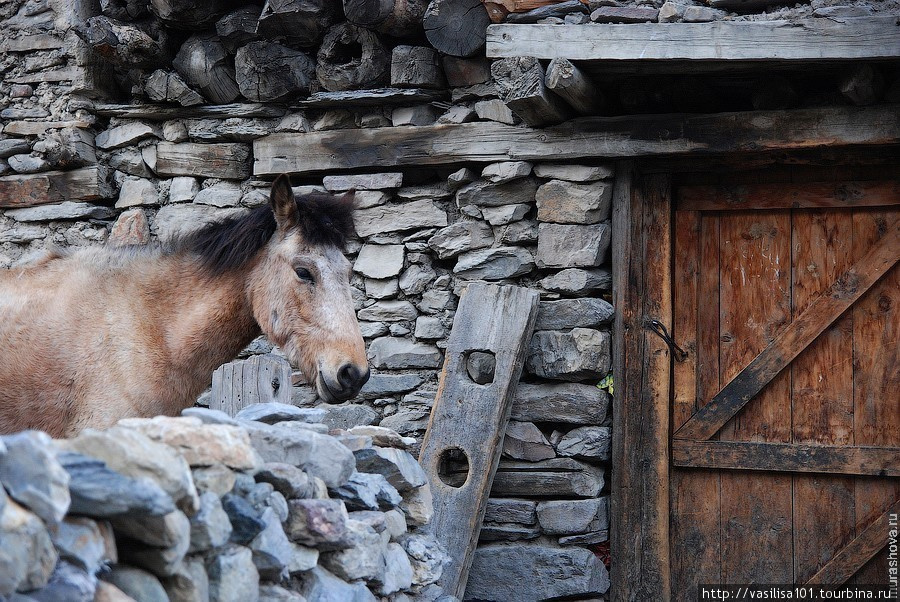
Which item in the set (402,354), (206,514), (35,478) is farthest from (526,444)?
(35,478)

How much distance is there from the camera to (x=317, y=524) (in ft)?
8.67

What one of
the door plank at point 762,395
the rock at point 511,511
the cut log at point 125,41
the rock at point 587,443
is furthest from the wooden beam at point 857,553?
the cut log at point 125,41

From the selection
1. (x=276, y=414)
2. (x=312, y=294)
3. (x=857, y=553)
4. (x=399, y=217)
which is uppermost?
(x=399, y=217)

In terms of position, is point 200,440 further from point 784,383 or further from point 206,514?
point 784,383

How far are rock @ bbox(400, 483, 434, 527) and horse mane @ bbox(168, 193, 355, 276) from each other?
1161 millimetres

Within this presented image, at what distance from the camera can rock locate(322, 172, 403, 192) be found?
522cm

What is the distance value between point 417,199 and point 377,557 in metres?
2.76

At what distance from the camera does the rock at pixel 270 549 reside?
2.31 meters

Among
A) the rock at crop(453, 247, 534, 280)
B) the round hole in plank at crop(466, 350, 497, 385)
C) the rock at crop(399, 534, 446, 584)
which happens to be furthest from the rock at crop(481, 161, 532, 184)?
the rock at crop(399, 534, 446, 584)

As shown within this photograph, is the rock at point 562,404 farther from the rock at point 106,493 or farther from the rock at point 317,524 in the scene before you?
the rock at point 106,493

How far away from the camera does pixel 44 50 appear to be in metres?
5.79

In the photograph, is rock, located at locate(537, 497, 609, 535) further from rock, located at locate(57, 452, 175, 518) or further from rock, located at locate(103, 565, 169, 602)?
rock, located at locate(57, 452, 175, 518)

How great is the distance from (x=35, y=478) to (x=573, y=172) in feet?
12.3

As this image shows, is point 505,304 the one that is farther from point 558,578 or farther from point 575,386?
point 558,578
